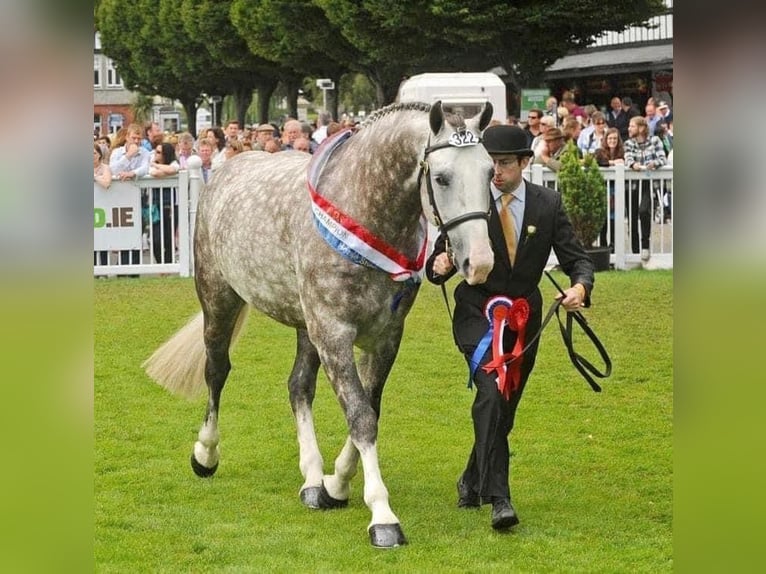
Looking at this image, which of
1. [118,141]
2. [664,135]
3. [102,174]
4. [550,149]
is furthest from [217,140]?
[664,135]

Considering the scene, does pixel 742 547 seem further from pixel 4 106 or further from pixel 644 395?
pixel 644 395

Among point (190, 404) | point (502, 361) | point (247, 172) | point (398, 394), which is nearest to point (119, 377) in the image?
point (190, 404)

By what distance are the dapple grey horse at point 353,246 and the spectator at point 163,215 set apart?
34.1 ft

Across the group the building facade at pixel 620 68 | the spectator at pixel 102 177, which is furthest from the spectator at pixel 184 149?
the building facade at pixel 620 68

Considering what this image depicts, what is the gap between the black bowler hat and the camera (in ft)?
18.3

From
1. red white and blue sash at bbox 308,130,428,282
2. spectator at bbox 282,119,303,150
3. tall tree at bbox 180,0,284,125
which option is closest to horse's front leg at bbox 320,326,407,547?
red white and blue sash at bbox 308,130,428,282

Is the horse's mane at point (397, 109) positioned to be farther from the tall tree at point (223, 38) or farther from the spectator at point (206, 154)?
the tall tree at point (223, 38)

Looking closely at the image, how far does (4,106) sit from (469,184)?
151 inches

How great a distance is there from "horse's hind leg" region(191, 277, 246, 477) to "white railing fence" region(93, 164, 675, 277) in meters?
9.98

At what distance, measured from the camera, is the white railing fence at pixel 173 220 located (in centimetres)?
1709

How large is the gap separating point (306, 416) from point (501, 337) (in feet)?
4.86

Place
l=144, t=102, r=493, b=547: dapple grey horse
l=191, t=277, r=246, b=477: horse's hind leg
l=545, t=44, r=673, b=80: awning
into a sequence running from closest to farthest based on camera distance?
1. l=144, t=102, r=493, b=547: dapple grey horse
2. l=191, t=277, r=246, b=477: horse's hind leg
3. l=545, t=44, r=673, b=80: awning

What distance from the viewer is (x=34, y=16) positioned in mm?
1259

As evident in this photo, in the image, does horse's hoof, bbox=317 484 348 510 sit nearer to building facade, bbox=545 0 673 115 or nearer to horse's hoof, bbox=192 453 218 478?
horse's hoof, bbox=192 453 218 478
